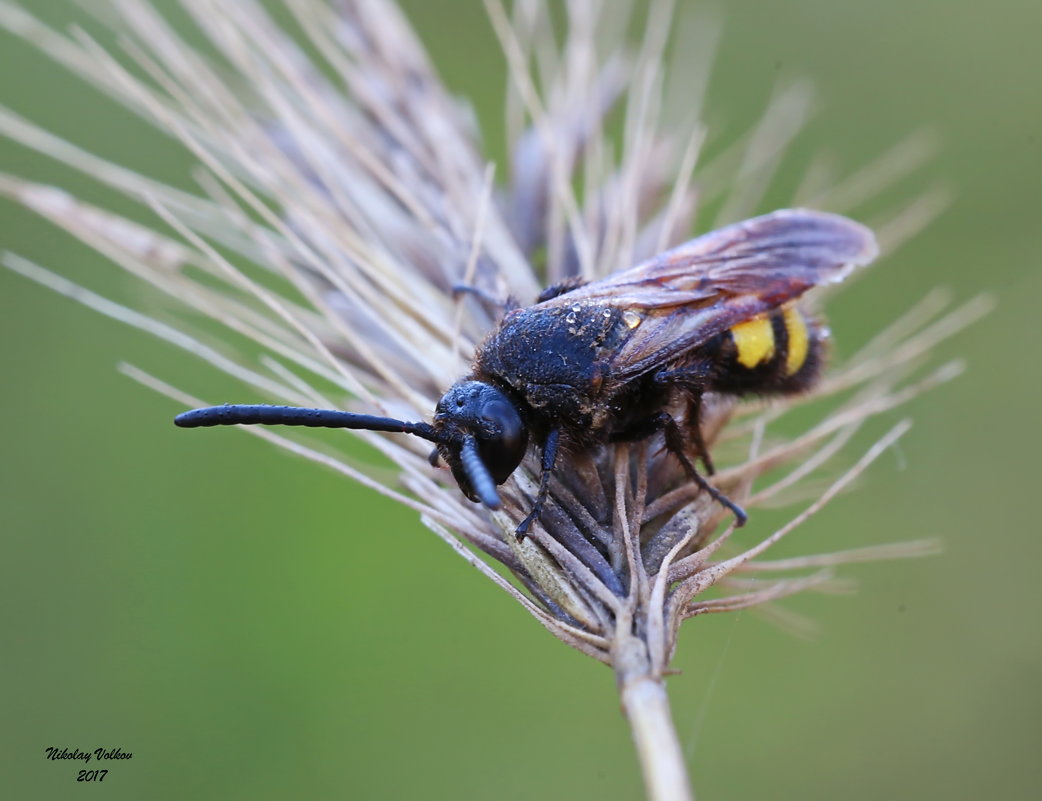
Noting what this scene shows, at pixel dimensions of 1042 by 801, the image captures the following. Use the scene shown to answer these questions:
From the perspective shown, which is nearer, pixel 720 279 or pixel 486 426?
pixel 486 426

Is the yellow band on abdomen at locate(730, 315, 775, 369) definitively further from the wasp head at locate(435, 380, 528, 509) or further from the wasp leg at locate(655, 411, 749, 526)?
the wasp head at locate(435, 380, 528, 509)

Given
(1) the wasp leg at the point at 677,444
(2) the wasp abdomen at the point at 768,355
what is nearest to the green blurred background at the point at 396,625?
(2) the wasp abdomen at the point at 768,355

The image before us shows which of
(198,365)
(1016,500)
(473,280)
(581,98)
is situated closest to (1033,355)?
(1016,500)

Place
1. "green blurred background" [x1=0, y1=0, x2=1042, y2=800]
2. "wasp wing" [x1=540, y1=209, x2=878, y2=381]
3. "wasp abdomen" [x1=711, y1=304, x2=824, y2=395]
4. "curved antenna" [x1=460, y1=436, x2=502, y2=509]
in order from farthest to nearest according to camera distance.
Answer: "green blurred background" [x1=0, y1=0, x2=1042, y2=800], "wasp abdomen" [x1=711, y1=304, x2=824, y2=395], "wasp wing" [x1=540, y1=209, x2=878, y2=381], "curved antenna" [x1=460, y1=436, x2=502, y2=509]

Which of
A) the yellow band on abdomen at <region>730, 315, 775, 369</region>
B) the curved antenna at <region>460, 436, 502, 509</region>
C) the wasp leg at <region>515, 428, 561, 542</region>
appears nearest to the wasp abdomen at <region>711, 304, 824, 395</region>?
the yellow band on abdomen at <region>730, 315, 775, 369</region>

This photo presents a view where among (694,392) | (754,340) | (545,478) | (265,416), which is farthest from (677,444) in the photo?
(265,416)

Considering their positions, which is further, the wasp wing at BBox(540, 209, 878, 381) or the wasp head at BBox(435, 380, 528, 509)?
the wasp wing at BBox(540, 209, 878, 381)

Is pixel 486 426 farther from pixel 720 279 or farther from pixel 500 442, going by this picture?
pixel 720 279
